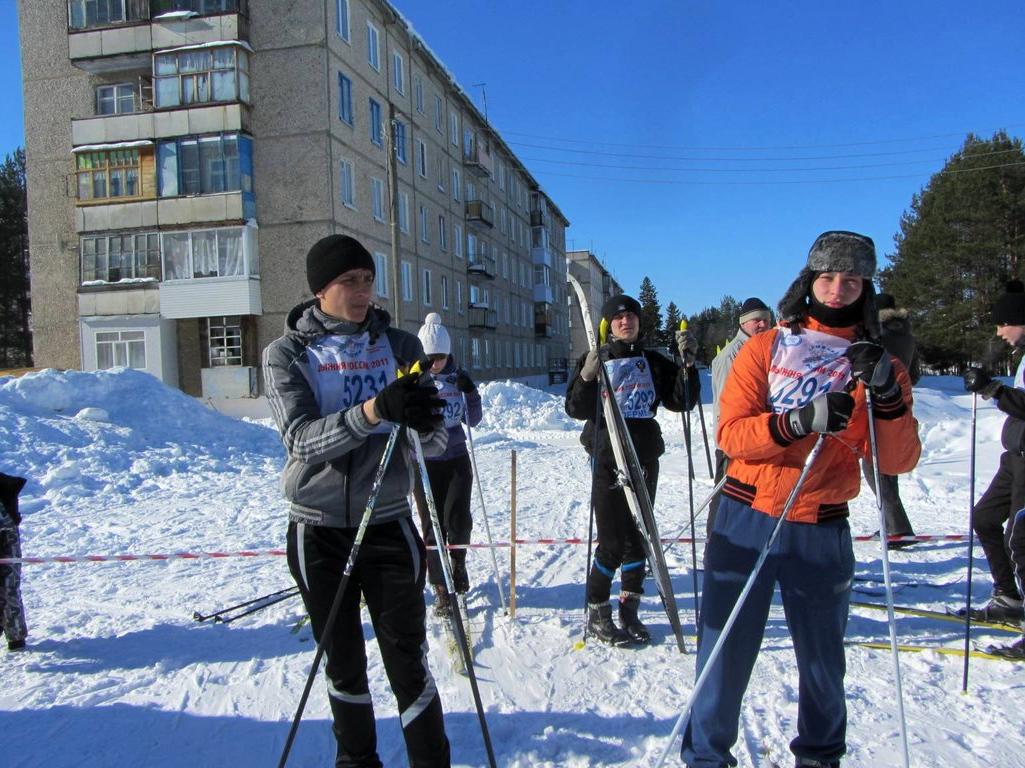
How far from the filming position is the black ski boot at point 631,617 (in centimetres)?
391

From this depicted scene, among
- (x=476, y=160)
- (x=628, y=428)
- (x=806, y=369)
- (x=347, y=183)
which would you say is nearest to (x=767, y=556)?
(x=806, y=369)

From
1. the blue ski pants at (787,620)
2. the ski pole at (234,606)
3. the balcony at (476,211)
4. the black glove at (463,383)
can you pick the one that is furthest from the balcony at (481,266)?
the blue ski pants at (787,620)

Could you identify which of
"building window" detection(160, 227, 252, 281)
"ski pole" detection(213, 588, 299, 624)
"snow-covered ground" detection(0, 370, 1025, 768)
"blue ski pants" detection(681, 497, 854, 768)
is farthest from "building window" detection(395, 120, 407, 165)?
"blue ski pants" detection(681, 497, 854, 768)

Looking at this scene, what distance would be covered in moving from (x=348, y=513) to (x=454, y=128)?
35434 millimetres

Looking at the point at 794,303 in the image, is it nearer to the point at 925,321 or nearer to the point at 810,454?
the point at 810,454

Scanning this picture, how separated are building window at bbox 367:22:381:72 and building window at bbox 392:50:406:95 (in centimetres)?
133

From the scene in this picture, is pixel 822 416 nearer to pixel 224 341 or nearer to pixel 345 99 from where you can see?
pixel 224 341

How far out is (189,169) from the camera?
22.6 metres

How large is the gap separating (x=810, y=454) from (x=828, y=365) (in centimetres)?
34

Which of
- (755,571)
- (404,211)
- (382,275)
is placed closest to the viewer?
(755,571)

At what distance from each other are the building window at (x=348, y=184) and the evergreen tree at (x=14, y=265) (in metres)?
30.2

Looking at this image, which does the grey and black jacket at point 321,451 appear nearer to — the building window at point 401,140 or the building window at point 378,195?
the building window at point 378,195

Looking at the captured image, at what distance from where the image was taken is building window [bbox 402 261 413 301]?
27.8 metres

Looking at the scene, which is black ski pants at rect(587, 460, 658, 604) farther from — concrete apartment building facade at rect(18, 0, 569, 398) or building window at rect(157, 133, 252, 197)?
building window at rect(157, 133, 252, 197)
